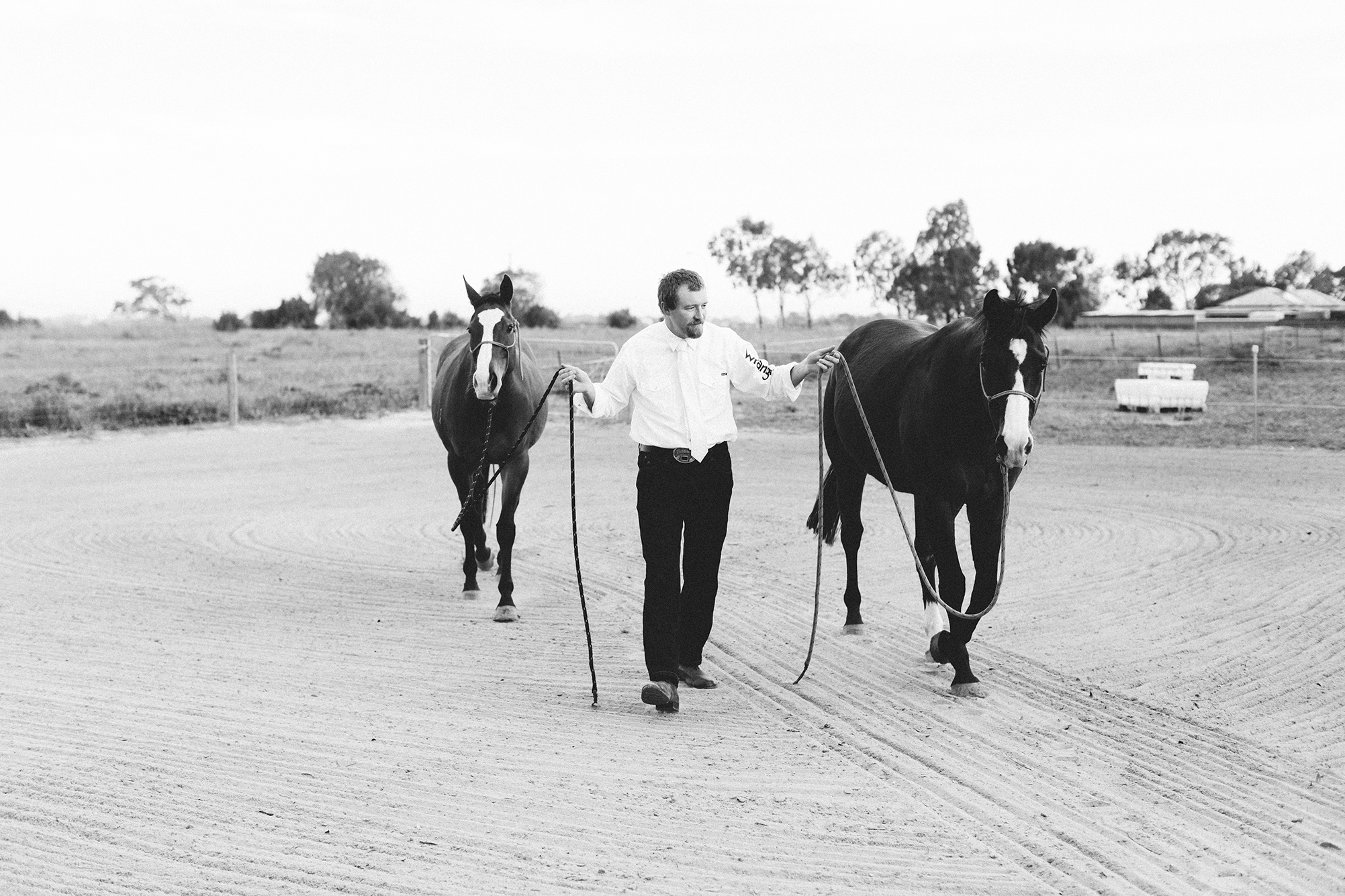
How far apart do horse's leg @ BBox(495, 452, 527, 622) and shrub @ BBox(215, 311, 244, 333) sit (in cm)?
6630

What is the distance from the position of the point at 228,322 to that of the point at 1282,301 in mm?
70120

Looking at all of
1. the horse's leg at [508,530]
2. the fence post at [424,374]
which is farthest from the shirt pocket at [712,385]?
the fence post at [424,374]

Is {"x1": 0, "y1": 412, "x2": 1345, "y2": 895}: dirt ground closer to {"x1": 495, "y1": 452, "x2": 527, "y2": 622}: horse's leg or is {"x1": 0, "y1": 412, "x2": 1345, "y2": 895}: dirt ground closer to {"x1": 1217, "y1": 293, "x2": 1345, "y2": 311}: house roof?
{"x1": 495, "y1": 452, "x2": 527, "y2": 622}: horse's leg

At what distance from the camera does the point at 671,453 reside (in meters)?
5.95

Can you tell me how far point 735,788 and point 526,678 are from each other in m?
2.08

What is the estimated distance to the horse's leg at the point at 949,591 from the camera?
623 cm

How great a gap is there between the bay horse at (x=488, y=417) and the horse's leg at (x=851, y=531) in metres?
2.23

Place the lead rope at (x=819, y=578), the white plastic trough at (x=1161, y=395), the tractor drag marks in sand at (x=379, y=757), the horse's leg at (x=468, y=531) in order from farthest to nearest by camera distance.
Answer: the white plastic trough at (x=1161, y=395) → the horse's leg at (x=468, y=531) → the lead rope at (x=819, y=578) → the tractor drag marks in sand at (x=379, y=757)

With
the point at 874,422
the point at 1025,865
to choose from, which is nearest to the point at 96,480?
the point at 874,422

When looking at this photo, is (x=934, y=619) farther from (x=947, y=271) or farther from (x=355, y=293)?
(x=355, y=293)

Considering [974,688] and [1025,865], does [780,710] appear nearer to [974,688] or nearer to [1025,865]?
[974,688]

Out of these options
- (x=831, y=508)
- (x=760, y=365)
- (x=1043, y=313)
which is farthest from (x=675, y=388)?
(x=831, y=508)

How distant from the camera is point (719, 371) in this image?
603 cm

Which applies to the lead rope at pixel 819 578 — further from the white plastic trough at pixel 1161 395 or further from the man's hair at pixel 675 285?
the white plastic trough at pixel 1161 395
